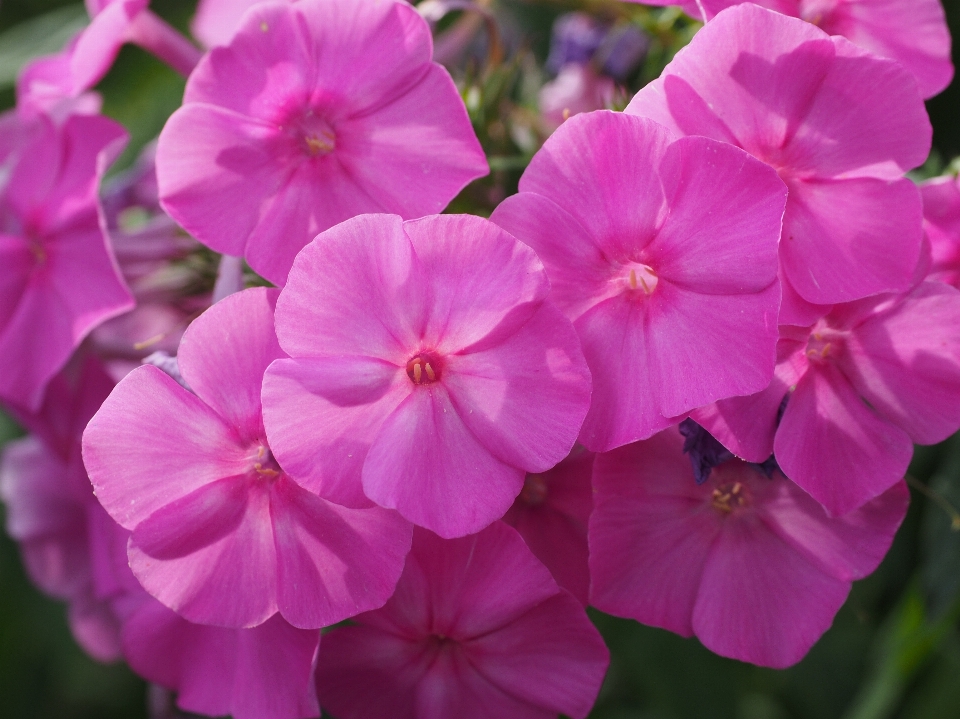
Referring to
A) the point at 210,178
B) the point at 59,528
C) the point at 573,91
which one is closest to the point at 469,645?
the point at 210,178

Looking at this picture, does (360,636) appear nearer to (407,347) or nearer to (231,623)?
A: (231,623)

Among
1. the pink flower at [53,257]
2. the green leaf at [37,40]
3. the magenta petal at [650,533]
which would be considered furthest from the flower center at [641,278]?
the green leaf at [37,40]

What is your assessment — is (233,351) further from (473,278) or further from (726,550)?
(726,550)

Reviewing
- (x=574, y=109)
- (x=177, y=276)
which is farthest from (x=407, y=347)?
(x=574, y=109)

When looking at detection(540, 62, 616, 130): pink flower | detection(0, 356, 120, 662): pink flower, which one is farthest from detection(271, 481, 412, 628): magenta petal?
detection(540, 62, 616, 130): pink flower

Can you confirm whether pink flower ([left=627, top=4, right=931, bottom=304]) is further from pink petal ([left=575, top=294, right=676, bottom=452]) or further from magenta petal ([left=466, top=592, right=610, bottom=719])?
magenta petal ([left=466, top=592, right=610, bottom=719])
